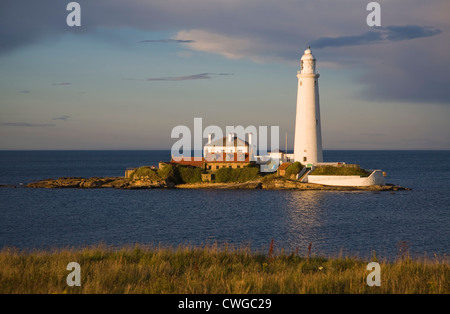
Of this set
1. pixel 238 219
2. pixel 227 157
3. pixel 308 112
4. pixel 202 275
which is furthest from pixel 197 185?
pixel 202 275

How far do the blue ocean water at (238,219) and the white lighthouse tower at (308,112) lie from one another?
661cm

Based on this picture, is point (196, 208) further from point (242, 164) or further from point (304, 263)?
point (304, 263)

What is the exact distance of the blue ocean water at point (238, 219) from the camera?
99.4ft

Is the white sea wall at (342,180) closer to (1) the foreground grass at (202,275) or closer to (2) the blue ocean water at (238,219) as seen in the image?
(2) the blue ocean water at (238,219)

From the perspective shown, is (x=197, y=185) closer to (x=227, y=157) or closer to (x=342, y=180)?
(x=227, y=157)

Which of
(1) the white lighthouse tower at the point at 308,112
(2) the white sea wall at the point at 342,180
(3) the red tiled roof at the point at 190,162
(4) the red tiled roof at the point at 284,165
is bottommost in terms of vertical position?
(2) the white sea wall at the point at 342,180

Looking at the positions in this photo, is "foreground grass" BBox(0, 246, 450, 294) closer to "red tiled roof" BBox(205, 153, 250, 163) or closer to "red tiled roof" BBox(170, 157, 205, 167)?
"red tiled roof" BBox(205, 153, 250, 163)

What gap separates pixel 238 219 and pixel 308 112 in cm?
2451

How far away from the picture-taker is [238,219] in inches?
1590

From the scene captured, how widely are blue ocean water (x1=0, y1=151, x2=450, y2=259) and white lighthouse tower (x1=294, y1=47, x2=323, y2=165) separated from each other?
6.61m

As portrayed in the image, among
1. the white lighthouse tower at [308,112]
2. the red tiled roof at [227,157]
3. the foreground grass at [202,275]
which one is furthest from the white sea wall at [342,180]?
the foreground grass at [202,275]
